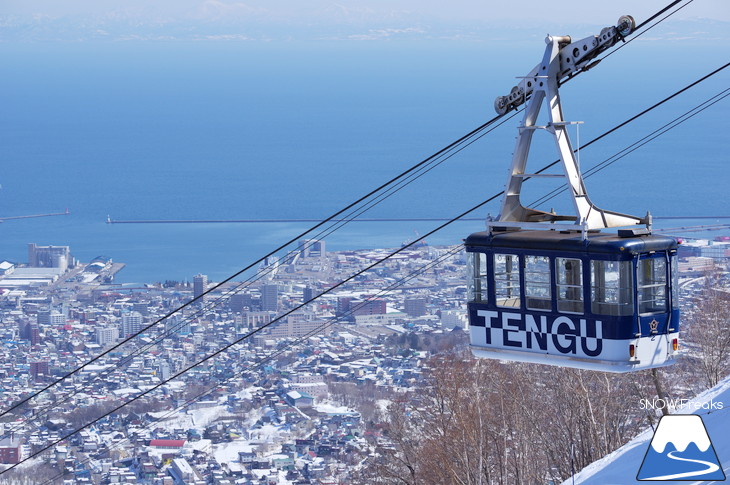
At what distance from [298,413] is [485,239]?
2174cm

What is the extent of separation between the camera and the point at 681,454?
8.37 metres

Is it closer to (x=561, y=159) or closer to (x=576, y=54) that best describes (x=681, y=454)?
(x=561, y=159)

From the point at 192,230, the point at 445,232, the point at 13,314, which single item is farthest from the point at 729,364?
the point at 192,230

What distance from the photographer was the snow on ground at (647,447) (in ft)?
27.8

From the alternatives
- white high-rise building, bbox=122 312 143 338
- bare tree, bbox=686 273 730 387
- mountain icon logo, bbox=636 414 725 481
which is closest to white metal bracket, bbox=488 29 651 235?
mountain icon logo, bbox=636 414 725 481

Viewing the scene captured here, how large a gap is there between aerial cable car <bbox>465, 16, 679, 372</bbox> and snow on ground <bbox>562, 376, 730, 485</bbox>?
2.40 feet

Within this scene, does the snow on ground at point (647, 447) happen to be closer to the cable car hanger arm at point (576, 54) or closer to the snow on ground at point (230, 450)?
the cable car hanger arm at point (576, 54)

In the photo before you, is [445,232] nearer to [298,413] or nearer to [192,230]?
[192,230]

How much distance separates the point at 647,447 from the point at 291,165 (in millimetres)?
90225

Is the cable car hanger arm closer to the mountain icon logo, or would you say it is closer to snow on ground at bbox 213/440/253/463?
the mountain icon logo

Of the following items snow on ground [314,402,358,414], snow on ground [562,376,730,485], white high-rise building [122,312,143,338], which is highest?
snow on ground [562,376,730,485]

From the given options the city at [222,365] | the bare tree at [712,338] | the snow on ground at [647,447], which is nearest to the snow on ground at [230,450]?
the city at [222,365]

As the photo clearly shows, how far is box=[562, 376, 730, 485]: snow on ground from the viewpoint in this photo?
848 cm

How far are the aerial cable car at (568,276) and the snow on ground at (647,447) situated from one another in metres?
0.73
